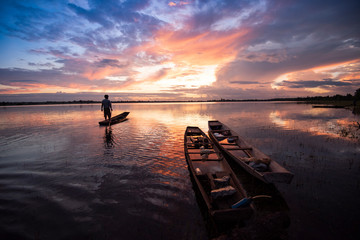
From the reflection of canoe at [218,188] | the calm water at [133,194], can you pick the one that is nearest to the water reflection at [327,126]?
the calm water at [133,194]

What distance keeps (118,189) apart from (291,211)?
7.24 metres

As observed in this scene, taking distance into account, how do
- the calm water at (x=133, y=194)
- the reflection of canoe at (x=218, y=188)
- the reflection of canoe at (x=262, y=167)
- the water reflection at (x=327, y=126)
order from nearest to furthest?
1. the reflection of canoe at (x=218, y=188)
2. the calm water at (x=133, y=194)
3. the reflection of canoe at (x=262, y=167)
4. the water reflection at (x=327, y=126)

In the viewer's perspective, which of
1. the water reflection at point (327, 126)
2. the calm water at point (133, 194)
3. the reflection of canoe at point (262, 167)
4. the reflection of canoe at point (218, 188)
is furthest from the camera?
the water reflection at point (327, 126)

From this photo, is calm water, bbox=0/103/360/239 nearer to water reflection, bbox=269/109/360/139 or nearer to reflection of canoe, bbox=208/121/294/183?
reflection of canoe, bbox=208/121/294/183

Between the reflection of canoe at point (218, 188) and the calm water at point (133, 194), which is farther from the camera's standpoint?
the calm water at point (133, 194)

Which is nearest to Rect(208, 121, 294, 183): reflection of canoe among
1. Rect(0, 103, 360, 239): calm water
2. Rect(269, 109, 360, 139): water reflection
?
Rect(0, 103, 360, 239): calm water

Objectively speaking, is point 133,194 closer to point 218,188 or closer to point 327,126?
point 218,188

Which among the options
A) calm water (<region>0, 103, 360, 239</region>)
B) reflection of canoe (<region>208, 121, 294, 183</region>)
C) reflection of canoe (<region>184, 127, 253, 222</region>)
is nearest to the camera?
reflection of canoe (<region>184, 127, 253, 222</region>)

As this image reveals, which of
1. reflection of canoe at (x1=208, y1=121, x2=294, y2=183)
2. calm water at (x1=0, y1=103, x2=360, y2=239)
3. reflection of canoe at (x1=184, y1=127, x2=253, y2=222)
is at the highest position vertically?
reflection of canoe at (x1=208, y1=121, x2=294, y2=183)

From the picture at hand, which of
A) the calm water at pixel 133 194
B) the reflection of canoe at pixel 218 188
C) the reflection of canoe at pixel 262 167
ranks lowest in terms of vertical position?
the calm water at pixel 133 194

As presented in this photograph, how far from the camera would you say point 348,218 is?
5.39 metres

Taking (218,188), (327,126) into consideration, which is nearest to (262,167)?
(218,188)

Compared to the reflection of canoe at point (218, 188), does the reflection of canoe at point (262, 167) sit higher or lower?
higher

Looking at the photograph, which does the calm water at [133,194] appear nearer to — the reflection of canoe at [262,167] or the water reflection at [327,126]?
the reflection of canoe at [262,167]
